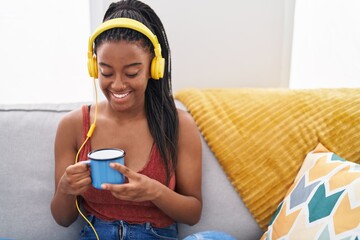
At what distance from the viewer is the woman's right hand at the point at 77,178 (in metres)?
0.77

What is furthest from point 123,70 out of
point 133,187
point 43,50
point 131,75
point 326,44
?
point 326,44

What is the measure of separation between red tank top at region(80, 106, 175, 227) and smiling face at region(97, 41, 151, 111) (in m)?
0.18

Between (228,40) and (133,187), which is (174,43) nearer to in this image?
(228,40)

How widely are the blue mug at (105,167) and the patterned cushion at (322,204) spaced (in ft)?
1.58

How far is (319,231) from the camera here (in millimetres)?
777

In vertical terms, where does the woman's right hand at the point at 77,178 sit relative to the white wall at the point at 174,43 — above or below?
below

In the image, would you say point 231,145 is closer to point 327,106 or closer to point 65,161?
point 327,106

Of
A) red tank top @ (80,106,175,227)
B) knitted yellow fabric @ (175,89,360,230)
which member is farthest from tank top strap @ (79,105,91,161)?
knitted yellow fabric @ (175,89,360,230)

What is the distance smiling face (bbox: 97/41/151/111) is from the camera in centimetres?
82

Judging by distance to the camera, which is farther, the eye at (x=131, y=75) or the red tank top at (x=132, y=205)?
the red tank top at (x=132, y=205)

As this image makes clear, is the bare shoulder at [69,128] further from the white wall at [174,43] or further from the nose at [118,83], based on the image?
the white wall at [174,43]

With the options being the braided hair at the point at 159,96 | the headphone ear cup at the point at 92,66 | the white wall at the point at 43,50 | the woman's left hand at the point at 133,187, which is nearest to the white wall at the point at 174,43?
the white wall at the point at 43,50

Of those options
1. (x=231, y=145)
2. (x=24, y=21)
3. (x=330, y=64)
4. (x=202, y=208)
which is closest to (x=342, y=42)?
(x=330, y=64)

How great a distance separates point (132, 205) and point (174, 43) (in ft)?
2.52
